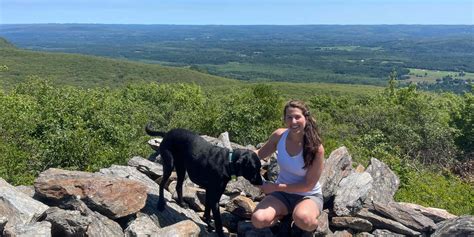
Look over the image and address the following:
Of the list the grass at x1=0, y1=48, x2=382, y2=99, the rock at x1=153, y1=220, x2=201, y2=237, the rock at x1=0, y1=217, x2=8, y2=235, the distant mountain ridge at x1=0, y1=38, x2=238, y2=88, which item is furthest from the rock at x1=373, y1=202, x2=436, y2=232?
the distant mountain ridge at x1=0, y1=38, x2=238, y2=88

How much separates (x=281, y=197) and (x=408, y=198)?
6.30m

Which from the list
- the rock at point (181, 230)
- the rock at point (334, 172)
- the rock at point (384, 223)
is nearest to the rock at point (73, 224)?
the rock at point (181, 230)

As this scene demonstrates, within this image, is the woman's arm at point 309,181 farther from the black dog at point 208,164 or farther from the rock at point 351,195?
the rock at point 351,195

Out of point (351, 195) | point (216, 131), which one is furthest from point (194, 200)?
point (216, 131)

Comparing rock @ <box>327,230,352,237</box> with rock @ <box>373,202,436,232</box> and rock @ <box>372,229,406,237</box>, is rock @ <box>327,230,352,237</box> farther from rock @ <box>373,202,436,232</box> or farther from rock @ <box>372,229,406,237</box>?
rock @ <box>373,202,436,232</box>

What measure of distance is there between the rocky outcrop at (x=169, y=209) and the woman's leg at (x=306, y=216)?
0.64 meters

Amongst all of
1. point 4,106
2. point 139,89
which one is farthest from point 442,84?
point 4,106

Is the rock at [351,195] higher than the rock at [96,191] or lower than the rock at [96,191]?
lower

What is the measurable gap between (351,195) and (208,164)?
258cm

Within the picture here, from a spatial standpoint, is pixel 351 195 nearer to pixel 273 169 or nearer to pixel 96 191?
pixel 273 169

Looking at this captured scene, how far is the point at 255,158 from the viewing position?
6789mm

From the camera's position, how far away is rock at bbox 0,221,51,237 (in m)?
5.65

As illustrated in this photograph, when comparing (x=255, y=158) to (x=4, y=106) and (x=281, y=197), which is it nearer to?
(x=281, y=197)

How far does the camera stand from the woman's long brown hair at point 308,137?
6.55 meters
